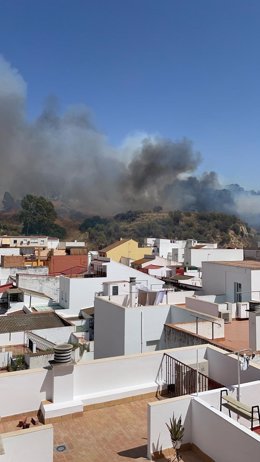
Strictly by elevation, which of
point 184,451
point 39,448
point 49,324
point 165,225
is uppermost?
point 165,225

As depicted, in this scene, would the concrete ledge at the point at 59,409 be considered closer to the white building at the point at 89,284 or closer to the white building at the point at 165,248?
the white building at the point at 89,284

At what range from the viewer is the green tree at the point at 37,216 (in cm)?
9994

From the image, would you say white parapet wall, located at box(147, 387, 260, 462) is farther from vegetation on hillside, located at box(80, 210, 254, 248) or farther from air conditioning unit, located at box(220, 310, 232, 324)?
vegetation on hillside, located at box(80, 210, 254, 248)

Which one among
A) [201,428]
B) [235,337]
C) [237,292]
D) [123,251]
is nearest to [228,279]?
[237,292]

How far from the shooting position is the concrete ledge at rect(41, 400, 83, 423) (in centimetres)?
686

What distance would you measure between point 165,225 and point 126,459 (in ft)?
355

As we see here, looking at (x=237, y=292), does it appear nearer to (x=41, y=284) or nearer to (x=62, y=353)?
(x=62, y=353)

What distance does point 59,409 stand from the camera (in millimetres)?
6949

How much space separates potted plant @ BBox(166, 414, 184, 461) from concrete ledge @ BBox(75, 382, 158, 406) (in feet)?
6.11

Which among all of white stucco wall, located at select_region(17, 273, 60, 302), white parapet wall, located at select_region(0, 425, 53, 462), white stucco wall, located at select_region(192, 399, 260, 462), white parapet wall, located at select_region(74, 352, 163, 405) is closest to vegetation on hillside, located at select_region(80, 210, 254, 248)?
white stucco wall, located at select_region(17, 273, 60, 302)

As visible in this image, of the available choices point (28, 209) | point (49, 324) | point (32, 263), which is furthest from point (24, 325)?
point (28, 209)

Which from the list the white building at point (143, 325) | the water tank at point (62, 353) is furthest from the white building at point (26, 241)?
the water tank at point (62, 353)

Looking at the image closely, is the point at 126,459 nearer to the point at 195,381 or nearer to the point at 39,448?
the point at 39,448

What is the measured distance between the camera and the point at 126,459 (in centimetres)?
580
